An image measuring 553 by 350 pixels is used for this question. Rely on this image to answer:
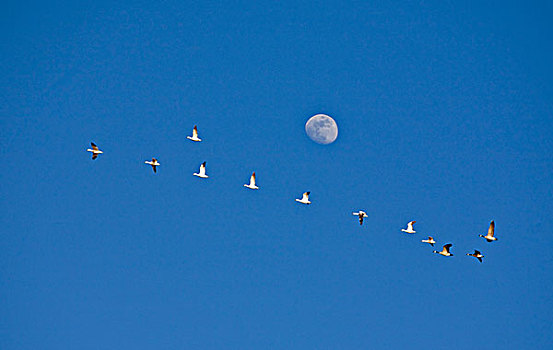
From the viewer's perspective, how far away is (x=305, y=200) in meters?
66.7

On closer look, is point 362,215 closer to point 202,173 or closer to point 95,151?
point 202,173

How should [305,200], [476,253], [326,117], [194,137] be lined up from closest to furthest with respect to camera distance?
[476,253], [194,137], [305,200], [326,117]

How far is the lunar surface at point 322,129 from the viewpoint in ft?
249

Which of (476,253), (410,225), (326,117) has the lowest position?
(476,253)

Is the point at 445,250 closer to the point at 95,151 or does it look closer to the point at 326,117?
the point at 326,117

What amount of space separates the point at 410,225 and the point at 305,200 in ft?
33.6

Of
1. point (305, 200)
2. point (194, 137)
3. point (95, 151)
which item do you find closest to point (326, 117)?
point (305, 200)

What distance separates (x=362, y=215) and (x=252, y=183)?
12.4 meters

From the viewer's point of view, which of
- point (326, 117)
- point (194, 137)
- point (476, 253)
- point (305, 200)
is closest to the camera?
point (476, 253)

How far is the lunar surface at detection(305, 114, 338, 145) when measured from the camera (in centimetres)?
7575

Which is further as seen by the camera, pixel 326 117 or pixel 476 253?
pixel 326 117

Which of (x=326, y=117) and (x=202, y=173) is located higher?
(x=326, y=117)

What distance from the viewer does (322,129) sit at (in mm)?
75812

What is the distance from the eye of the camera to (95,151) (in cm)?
6475
